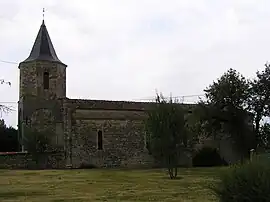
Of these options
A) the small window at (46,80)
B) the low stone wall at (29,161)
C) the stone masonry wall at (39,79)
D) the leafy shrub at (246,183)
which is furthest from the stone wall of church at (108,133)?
the leafy shrub at (246,183)

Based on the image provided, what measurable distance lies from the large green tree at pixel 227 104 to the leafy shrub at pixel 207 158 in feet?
13.6

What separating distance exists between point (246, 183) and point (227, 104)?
37.5 metres

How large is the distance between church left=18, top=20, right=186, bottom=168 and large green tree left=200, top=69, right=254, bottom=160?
5814 mm

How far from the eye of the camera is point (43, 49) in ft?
170

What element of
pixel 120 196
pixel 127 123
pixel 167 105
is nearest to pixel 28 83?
pixel 127 123

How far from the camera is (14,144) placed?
55.8 meters

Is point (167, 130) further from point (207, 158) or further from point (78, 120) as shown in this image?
point (207, 158)

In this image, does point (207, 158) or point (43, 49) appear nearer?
point (207, 158)

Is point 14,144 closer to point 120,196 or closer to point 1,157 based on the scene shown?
point 1,157

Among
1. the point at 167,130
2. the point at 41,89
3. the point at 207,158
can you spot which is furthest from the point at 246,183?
the point at 207,158

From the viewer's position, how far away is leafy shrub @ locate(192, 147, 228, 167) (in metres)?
51.0

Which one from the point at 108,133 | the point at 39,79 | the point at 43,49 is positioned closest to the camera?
the point at 108,133

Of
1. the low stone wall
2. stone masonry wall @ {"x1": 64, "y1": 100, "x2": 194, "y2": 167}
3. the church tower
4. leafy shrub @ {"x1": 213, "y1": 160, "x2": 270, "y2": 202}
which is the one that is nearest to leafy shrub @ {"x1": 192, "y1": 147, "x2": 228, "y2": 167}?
stone masonry wall @ {"x1": 64, "y1": 100, "x2": 194, "y2": 167}

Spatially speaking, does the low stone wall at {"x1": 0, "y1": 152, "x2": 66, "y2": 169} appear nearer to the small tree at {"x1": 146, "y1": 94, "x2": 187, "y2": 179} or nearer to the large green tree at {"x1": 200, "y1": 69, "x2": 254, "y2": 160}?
the large green tree at {"x1": 200, "y1": 69, "x2": 254, "y2": 160}
